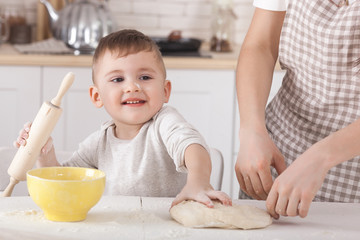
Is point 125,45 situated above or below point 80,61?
above

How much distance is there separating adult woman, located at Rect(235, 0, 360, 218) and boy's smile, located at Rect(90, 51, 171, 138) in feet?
0.65

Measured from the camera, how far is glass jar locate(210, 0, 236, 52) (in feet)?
9.45

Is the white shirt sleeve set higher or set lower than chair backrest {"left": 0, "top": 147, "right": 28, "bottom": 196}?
higher

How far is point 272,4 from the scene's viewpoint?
1403 millimetres

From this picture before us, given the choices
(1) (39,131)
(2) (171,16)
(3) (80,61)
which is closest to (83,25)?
(3) (80,61)

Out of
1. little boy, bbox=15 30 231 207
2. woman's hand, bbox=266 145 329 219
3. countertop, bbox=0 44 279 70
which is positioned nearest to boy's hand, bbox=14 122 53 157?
little boy, bbox=15 30 231 207

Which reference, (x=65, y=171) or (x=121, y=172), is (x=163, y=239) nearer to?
(x=65, y=171)

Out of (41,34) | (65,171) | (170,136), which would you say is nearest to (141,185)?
(170,136)

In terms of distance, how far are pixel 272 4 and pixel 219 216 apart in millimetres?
656

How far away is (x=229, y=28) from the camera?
2.93m

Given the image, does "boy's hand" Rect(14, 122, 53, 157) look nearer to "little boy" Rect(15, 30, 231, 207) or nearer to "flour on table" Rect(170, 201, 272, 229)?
"little boy" Rect(15, 30, 231, 207)

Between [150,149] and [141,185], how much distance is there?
82 mm

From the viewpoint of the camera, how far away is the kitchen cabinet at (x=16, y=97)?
8.04 feet

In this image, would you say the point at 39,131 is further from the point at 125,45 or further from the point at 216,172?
the point at 216,172
